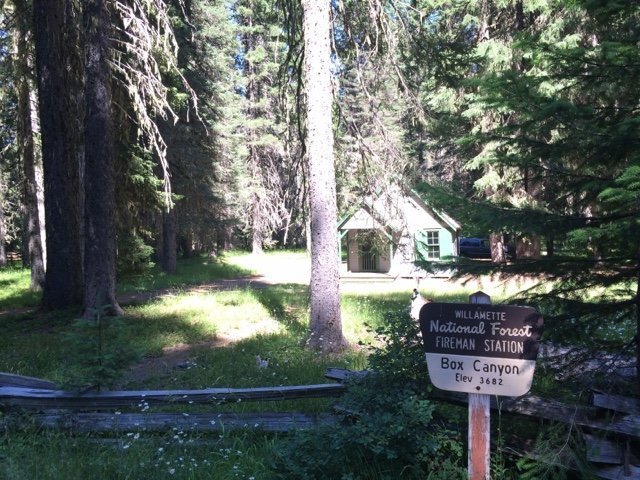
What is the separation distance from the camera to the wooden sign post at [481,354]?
356 centimetres

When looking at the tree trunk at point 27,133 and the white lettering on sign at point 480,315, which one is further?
the tree trunk at point 27,133

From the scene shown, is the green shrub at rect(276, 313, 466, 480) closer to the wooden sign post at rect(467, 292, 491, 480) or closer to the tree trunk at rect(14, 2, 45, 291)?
the wooden sign post at rect(467, 292, 491, 480)

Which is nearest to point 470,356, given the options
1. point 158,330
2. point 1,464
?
point 1,464

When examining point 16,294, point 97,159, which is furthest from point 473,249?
point 97,159

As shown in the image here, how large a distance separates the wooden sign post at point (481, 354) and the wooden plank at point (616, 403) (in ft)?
1.82

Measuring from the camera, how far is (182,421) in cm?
515

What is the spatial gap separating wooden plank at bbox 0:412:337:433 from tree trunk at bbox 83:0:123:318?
6929mm

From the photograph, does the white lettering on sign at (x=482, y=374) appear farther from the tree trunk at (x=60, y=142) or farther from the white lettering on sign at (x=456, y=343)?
the tree trunk at (x=60, y=142)

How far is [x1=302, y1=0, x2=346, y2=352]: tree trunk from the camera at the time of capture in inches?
362

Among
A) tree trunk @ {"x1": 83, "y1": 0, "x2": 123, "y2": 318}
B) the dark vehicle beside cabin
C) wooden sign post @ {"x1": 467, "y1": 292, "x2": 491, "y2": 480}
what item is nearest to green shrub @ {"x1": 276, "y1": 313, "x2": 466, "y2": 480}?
wooden sign post @ {"x1": 467, "y1": 292, "x2": 491, "y2": 480}

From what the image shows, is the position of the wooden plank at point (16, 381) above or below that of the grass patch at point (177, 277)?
above

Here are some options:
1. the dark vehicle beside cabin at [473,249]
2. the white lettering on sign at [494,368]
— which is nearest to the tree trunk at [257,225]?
the dark vehicle beside cabin at [473,249]

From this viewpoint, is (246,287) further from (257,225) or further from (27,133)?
(257,225)

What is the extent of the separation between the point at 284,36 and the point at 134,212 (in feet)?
26.0
